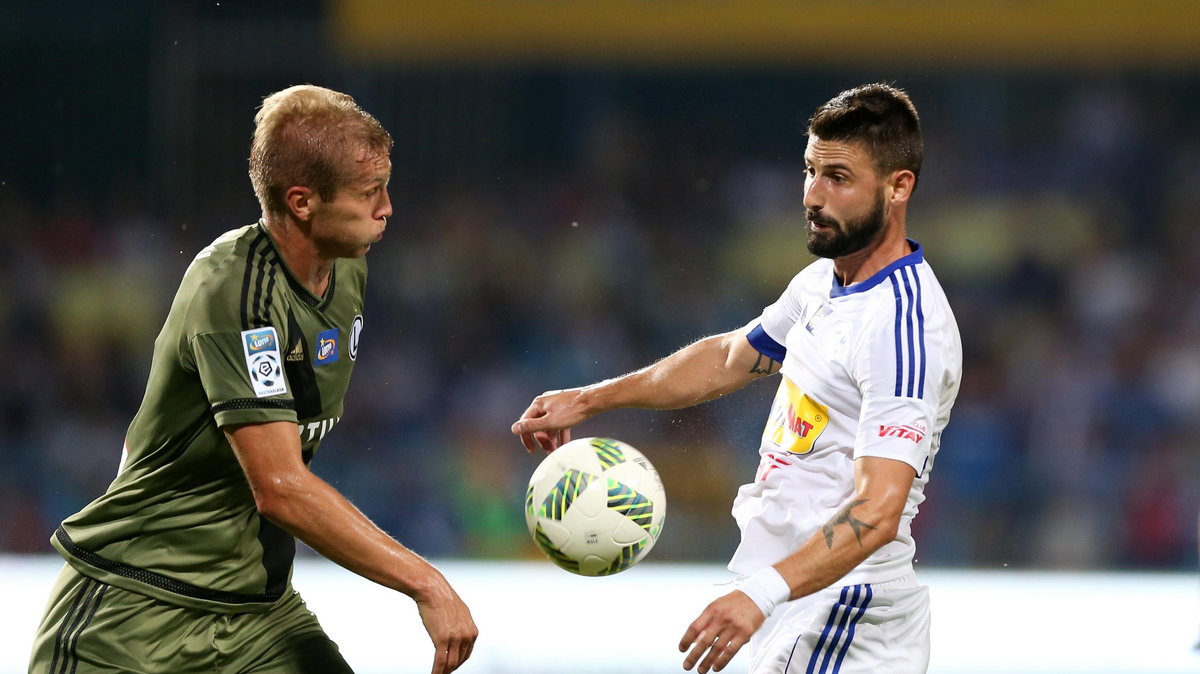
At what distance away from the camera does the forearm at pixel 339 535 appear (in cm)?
305

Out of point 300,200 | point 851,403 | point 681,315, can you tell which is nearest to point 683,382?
point 851,403

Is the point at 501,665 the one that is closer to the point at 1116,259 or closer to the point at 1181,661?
the point at 1181,661

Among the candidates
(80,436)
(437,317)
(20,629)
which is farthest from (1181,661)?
(80,436)

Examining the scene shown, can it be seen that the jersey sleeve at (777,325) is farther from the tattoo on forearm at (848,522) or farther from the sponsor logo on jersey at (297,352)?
the sponsor logo on jersey at (297,352)

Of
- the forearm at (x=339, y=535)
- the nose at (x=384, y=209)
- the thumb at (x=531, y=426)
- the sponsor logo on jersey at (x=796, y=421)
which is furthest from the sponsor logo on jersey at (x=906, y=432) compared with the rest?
the nose at (x=384, y=209)

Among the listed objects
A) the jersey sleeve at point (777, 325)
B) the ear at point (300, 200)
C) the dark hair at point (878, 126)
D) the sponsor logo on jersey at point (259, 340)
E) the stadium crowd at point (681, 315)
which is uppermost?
the dark hair at point (878, 126)

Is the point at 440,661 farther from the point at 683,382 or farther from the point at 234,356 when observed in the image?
the point at 683,382

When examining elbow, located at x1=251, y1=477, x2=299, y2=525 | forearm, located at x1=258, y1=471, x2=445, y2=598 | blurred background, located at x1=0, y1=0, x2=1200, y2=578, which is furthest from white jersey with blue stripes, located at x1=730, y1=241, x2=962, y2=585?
blurred background, located at x1=0, y1=0, x2=1200, y2=578

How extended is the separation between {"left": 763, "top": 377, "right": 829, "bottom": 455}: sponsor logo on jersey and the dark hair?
2.15 feet

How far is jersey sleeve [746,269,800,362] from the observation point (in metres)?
4.00

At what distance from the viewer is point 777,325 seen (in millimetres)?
4086

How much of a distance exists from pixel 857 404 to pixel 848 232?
46cm

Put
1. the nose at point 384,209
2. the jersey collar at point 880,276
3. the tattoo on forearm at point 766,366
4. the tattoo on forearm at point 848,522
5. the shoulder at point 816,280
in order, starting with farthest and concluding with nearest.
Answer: the tattoo on forearm at point 766,366, the shoulder at point 816,280, the jersey collar at point 880,276, the nose at point 384,209, the tattoo on forearm at point 848,522

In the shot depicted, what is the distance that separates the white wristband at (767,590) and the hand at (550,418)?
116 cm
